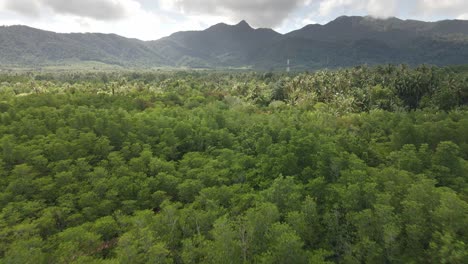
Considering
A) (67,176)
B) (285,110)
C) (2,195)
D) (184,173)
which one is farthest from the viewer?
(285,110)

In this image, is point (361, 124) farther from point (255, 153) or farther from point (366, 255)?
point (366, 255)

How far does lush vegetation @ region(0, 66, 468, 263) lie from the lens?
30.5 meters

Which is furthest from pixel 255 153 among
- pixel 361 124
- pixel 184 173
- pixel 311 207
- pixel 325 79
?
pixel 325 79

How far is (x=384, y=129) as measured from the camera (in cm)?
7606

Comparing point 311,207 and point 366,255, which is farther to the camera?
point 311,207

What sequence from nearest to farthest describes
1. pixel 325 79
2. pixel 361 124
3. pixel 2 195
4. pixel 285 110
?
pixel 2 195
pixel 361 124
pixel 285 110
pixel 325 79

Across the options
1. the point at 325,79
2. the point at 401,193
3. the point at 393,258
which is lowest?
the point at 393,258

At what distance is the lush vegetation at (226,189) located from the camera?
30484mm

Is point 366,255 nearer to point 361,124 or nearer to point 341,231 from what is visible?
point 341,231

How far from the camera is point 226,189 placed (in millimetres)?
41375

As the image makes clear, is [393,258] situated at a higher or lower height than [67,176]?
lower

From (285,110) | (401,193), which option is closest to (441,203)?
(401,193)

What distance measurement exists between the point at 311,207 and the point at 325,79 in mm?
98180

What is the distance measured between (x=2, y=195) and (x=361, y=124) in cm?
7868
